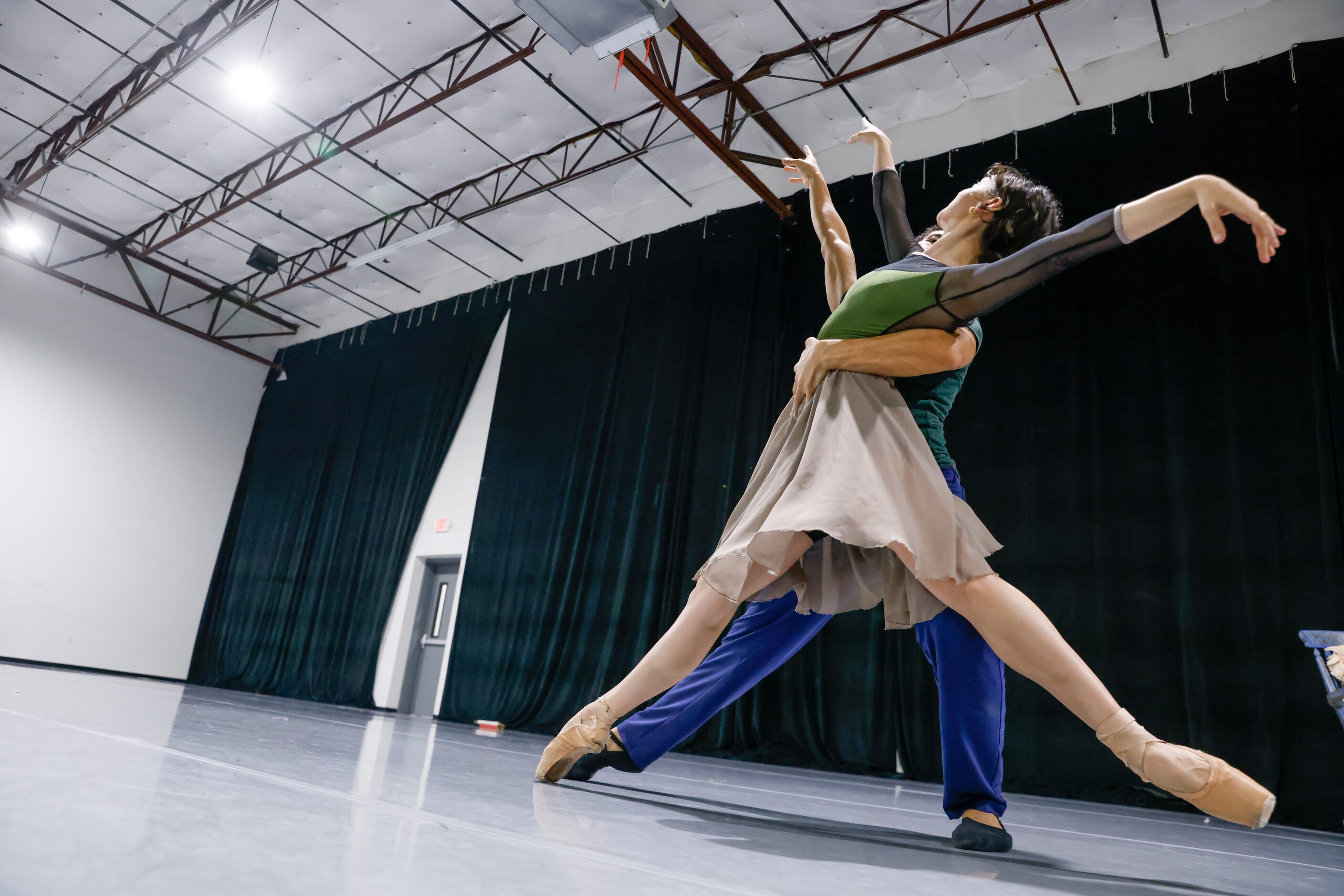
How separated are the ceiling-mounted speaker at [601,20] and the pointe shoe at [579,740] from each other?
3700 mm

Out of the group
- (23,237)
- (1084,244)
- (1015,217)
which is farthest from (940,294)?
(23,237)

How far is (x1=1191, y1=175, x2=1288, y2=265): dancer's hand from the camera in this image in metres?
1.05

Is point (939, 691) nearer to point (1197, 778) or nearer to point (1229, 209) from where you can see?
point (1197, 778)

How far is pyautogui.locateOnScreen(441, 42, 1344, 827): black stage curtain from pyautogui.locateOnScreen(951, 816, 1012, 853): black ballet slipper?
3368mm

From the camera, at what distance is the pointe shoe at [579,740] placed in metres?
1.44

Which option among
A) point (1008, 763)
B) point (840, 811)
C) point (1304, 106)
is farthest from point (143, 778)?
point (1304, 106)

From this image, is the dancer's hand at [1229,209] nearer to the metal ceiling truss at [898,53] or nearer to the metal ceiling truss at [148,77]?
the metal ceiling truss at [898,53]

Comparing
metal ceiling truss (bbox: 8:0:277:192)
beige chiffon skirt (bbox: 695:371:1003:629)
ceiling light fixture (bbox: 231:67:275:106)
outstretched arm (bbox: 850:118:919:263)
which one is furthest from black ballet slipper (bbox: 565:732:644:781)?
ceiling light fixture (bbox: 231:67:275:106)

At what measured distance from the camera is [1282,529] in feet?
13.2

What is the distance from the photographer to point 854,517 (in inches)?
46.4

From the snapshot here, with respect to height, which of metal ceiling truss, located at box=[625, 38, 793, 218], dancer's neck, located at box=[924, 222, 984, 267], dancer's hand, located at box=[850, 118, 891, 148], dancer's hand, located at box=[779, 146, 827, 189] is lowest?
dancer's neck, located at box=[924, 222, 984, 267]

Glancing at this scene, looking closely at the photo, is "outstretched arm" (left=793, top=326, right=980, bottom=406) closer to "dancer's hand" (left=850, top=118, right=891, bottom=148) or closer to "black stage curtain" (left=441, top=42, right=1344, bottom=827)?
"dancer's hand" (left=850, top=118, right=891, bottom=148)

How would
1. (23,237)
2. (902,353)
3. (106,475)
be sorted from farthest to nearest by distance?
(106,475), (23,237), (902,353)

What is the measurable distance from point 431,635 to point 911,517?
7858mm
